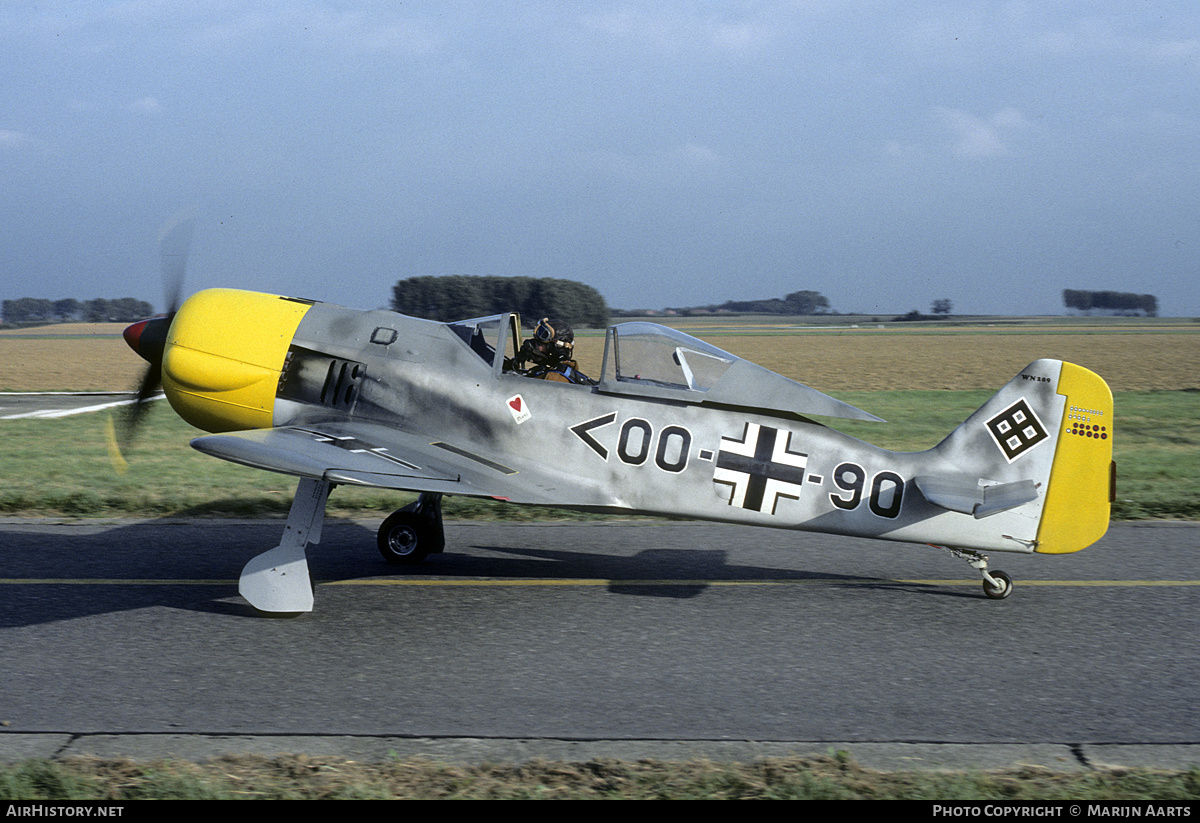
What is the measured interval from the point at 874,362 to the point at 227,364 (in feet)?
131

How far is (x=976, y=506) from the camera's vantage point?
264 inches

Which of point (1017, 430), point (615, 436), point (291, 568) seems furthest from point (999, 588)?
point (291, 568)

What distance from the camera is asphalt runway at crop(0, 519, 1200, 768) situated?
15.7ft

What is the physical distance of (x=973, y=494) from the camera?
22.6 ft

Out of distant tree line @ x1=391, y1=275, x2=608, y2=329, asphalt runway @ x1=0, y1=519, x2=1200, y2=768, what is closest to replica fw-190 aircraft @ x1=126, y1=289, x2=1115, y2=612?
asphalt runway @ x1=0, y1=519, x2=1200, y2=768

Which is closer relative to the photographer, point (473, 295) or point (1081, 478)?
point (1081, 478)

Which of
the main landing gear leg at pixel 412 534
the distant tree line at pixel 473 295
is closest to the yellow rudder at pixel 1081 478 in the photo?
the main landing gear leg at pixel 412 534

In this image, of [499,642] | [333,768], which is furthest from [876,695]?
[333,768]

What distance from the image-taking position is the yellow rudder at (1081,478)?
22.4 feet

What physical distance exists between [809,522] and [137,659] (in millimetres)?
4504

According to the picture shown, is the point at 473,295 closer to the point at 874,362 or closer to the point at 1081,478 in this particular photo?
the point at 874,362

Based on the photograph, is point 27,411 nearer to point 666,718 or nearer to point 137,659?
point 137,659

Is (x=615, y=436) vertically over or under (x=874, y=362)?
under

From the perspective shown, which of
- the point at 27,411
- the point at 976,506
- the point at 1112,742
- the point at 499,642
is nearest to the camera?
the point at 1112,742
